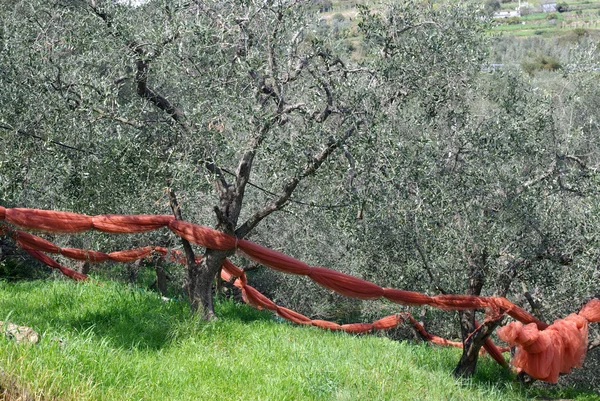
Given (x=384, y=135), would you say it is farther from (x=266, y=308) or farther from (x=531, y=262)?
(x=266, y=308)

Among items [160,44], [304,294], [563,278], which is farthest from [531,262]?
[304,294]

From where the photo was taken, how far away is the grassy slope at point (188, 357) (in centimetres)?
520

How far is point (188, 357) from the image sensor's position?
6.47 metres

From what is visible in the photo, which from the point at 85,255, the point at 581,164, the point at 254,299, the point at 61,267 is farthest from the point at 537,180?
the point at 61,267

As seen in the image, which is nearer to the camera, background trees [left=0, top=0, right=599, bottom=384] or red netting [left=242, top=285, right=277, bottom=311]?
background trees [left=0, top=0, right=599, bottom=384]

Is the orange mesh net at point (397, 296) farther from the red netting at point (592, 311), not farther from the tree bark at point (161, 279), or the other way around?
the tree bark at point (161, 279)

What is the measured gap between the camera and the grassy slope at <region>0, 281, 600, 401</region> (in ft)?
17.1

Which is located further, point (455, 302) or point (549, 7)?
point (549, 7)

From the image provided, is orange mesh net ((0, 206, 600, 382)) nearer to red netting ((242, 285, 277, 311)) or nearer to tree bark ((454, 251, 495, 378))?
tree bark ((454, 251, 495, 378))

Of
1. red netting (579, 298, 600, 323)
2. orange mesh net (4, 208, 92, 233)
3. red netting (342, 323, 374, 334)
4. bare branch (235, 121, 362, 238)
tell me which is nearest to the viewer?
bare branch (235, 121, 362, 238)

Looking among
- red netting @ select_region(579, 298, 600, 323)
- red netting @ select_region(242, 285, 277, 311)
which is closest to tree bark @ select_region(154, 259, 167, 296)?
red netting @ select_region(242, 285, 277, 311)

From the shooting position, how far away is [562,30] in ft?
209

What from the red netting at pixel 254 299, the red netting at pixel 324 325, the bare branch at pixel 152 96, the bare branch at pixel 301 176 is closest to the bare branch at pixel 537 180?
the bare branch at pixel 301 176

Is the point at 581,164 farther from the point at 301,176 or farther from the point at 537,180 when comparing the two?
the point at 301,176
